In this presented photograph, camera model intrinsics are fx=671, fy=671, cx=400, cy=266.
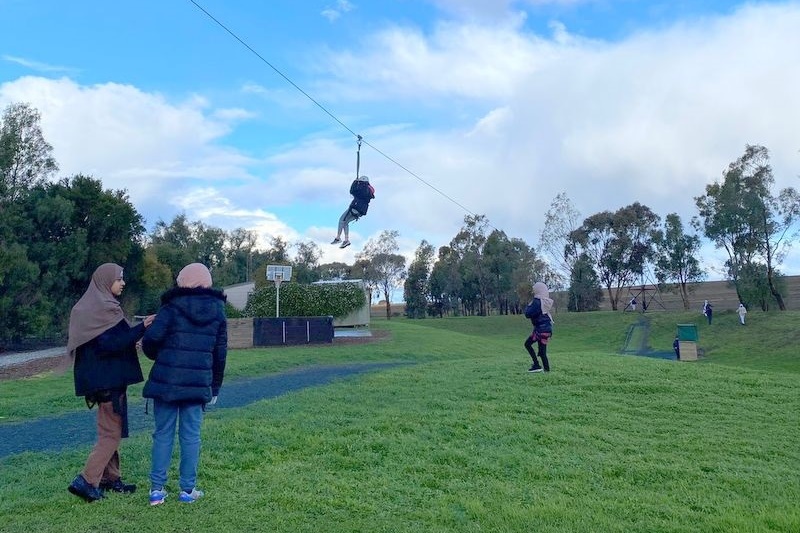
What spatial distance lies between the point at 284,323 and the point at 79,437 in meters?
17.9

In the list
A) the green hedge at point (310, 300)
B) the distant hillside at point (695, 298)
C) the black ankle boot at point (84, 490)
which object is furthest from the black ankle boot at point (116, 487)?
the distant hillside at point (695, 298)

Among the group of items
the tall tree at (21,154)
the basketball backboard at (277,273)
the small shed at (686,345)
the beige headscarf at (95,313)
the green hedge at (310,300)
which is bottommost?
the small shed at (686,345)

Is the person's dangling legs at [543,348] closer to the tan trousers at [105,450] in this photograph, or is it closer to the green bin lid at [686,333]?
the tan trousers at [105,450]

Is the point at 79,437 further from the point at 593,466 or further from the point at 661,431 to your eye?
the point at 661,431

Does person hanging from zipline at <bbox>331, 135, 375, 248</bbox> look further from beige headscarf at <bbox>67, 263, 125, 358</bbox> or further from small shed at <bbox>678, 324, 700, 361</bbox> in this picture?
small shed at <bbox>678, 324, 700, 361</bbox>

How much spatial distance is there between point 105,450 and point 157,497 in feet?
1.93

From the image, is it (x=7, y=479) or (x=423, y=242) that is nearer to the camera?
(x=7, y=479)

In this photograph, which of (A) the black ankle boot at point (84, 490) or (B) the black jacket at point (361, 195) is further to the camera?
(B) the black jacket at point (361, 195)

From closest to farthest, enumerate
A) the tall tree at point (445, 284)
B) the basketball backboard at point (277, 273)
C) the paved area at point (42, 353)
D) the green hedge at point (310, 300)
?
the paved area at point (42, 353), the basketball backboard at point (277, 273), the green hedge at point (310, 300), the tall tree at point (445, 284)

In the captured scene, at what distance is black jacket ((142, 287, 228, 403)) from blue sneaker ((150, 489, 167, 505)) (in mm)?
672

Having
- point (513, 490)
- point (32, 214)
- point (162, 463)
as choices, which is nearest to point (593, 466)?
point (513, 490)

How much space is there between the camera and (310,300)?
33.9m

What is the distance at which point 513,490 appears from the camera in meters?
5.38

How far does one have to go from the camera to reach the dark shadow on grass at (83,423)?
7.82 metres
